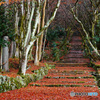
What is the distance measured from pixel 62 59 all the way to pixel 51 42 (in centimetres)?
765

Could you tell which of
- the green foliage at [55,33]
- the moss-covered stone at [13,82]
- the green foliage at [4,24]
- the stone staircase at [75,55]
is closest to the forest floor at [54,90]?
the moss-covered stone at [13,82]

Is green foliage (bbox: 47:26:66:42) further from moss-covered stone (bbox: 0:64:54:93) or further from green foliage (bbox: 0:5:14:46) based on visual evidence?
moss-covered stone (bbox: 0:64:54:93)

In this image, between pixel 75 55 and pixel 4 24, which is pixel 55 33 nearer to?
pixel 75 55

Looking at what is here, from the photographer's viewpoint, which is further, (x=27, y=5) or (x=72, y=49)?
(x=72, y=49)

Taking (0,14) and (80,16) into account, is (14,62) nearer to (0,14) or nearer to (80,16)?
(0,14)

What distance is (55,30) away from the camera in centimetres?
3531

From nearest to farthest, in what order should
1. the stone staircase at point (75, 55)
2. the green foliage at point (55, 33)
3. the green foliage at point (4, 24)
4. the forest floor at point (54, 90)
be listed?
the forest floor at point (54, 90) → the green foliage at point (4, 24) → the stone staircase at point (75, 55) → the green foliage at point (55, 33)

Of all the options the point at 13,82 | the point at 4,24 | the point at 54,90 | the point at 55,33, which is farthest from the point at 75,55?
the point at 54,90

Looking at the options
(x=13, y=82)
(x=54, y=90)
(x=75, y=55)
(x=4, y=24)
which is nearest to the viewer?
(x=54, y=90)

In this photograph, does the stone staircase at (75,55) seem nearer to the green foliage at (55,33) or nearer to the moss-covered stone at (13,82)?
the green foliage at (55,33)

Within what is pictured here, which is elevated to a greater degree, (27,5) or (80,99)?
(27,5)

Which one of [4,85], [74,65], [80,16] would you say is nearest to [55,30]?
[80,16]

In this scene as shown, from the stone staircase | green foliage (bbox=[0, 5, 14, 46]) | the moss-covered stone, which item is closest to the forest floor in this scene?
the moss-covered stone

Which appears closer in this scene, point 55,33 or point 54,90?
point 54,90
